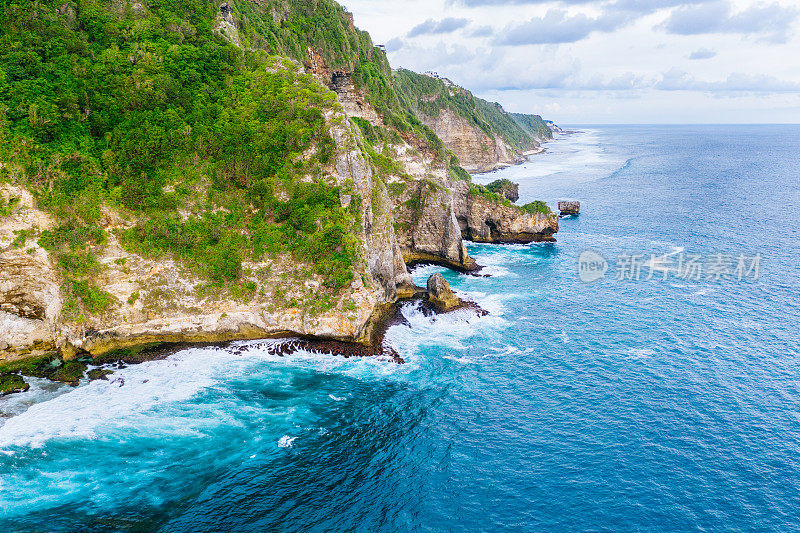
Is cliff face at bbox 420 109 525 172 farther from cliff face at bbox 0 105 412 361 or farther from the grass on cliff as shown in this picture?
cliff face at bbox 0 105 412 361

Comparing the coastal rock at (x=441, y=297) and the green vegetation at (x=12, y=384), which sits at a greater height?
the coastal rock at (x=441, y=297)

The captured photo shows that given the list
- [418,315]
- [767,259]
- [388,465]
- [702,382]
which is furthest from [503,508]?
[767,259]

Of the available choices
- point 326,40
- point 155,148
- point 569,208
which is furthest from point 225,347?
point 569,208

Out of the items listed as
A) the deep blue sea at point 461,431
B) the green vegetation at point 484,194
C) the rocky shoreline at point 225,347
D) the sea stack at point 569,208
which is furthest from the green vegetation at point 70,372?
the sea stack at point 569,208

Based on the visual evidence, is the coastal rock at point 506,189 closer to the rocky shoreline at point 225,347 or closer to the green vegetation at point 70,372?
the rocky shoreline at point 225,347

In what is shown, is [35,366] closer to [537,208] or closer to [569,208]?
[537,208]
